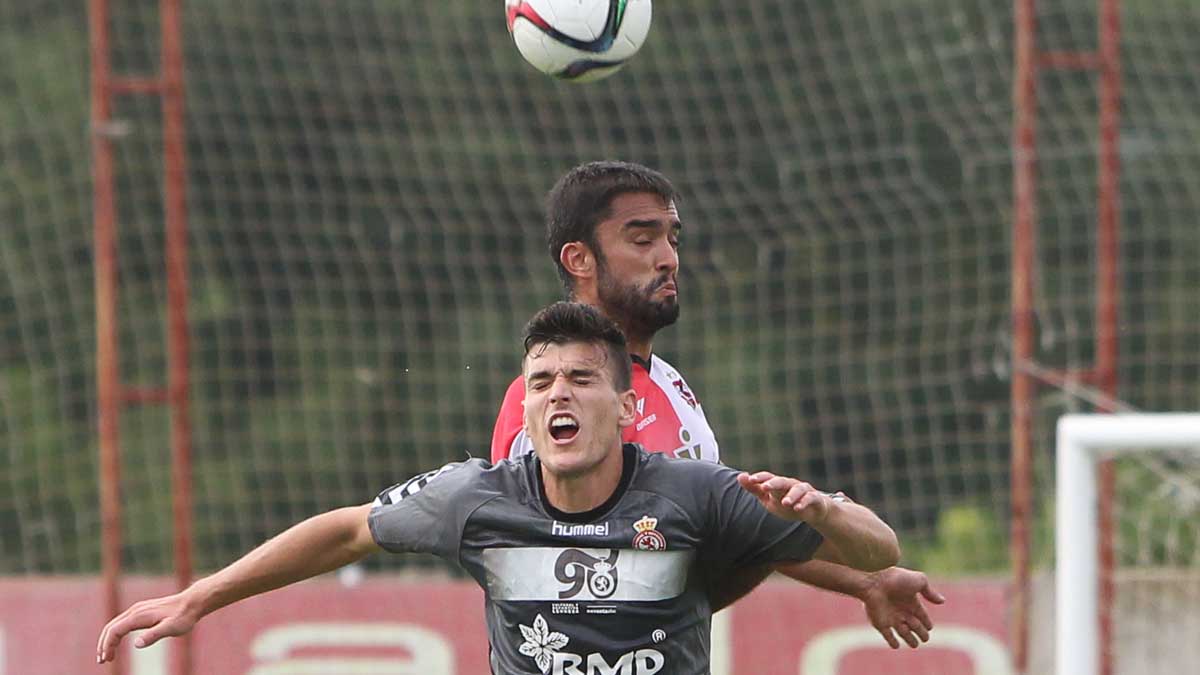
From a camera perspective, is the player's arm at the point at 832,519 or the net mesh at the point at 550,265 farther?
the net mesh at the point at 550,265

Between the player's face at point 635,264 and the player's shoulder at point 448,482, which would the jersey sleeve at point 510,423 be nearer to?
the player's shoulder at point 448,482

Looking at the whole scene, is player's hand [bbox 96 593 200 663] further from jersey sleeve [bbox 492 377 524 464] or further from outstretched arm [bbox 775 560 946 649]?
outstretched arm [bbox 775 560 946 649]

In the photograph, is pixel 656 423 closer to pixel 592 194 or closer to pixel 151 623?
pixel 592 194

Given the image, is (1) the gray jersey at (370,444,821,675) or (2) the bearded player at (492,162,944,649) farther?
(2) the bearded player at (492,162,944,649)

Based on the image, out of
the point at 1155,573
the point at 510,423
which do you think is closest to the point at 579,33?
the point at 510,423

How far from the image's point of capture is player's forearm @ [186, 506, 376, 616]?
442 cm

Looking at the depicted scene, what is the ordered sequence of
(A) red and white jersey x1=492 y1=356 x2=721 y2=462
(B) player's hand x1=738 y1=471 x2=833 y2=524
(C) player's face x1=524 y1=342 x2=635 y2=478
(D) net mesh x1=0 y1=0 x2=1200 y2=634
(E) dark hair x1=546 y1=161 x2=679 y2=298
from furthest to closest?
1. (D) net mesh x1=0 y1=0 x2=1200 y2=634
2. (E) dark hair x1=546 y1=161 x2=679 y2=298
3. (A) red and white jersey x1=492 y1=356 x2=721 y2=462
4. (C) player's face x1=524 y1=342 x2=635 y2=478
5. (B) player's hand x1=738 y1=471 x2=833 y2=524

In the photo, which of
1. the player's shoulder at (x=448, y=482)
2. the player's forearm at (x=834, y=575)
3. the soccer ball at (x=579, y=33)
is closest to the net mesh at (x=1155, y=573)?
the soccer ball at (x=579, y=33)

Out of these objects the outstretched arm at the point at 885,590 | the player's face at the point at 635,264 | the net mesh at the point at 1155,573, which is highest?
the player's face at the point at 635,264

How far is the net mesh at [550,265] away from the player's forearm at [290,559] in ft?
12.7

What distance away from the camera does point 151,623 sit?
14.4 feet

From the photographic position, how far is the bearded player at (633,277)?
463 centimetres

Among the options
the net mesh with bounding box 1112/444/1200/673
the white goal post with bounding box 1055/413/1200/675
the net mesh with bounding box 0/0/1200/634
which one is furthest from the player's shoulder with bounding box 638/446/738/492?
the net mesh with bounding box 0/0/1200/634

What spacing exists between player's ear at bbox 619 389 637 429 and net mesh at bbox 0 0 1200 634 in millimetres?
3975
